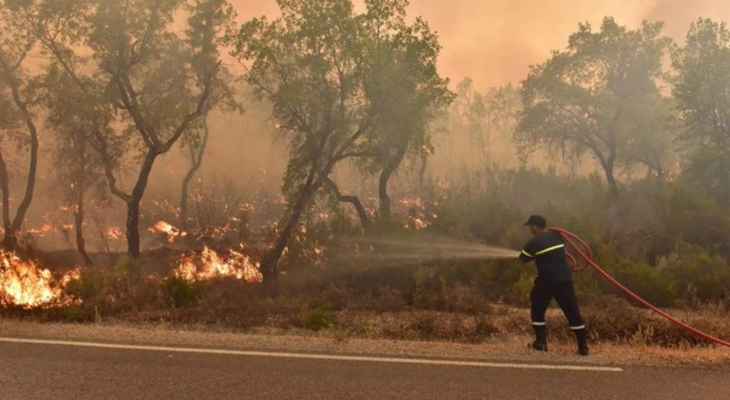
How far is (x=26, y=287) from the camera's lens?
9.96 metres

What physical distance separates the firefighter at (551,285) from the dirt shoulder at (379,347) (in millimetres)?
326

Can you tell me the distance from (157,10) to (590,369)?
865 inches

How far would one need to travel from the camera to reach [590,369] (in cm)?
598

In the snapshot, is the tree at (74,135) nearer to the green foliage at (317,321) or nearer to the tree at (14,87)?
the tree at (14,87)

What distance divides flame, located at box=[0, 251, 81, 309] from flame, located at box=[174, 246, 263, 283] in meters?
4.49

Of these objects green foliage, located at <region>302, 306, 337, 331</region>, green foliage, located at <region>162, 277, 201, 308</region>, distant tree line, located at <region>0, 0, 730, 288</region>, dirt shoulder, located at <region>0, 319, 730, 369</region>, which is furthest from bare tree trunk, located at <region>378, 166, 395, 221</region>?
dirt shoulder, located at <region>0, 319, 730, 369</region>

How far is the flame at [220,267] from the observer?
16203 mm

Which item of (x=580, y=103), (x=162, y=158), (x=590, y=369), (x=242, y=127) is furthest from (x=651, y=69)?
(x=242, y=127)

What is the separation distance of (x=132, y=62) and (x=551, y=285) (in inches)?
803

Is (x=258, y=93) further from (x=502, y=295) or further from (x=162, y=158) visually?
(x=162, y=158)

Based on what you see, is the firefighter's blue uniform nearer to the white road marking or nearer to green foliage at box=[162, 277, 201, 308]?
the white road marking

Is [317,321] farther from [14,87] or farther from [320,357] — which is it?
[14,87]

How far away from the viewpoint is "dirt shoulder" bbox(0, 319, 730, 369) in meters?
6.48

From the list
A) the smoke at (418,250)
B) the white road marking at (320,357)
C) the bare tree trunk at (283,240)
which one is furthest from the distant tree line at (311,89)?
the white road marking at (320,357)
